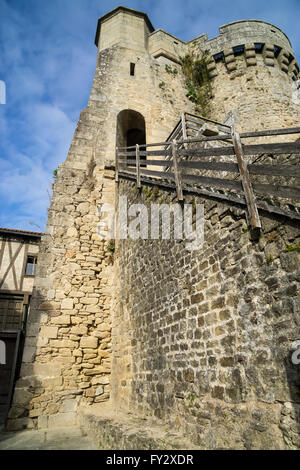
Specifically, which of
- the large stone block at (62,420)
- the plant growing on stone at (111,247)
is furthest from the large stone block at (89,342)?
the plant growing on stone at (111,247)

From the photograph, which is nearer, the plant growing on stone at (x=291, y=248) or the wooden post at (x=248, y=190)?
the plant growing on stone at (x=291, y=248)

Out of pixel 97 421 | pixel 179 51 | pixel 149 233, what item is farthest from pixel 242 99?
pixel 97 421

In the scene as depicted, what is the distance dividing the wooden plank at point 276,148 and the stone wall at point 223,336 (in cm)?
60

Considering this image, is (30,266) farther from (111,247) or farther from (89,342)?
(89,342)

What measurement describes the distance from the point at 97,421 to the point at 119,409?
0.97 meters

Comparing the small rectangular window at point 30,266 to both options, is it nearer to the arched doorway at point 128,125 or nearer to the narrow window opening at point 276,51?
the arched doorway at point 128,125

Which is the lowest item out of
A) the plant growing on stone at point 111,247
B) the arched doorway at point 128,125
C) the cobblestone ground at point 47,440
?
the cobblestone ground at point 47,440

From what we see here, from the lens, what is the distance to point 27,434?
4422mm

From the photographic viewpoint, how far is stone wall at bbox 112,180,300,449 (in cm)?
220

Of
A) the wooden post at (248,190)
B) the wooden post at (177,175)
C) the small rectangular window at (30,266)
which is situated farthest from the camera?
the small rectangular window at (30,266)

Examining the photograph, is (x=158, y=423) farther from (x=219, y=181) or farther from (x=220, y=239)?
(x=219, y=181)

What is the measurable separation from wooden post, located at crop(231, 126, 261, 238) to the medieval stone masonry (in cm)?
8

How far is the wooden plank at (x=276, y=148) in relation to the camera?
2383 millimetres

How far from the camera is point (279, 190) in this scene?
2.44 metres
